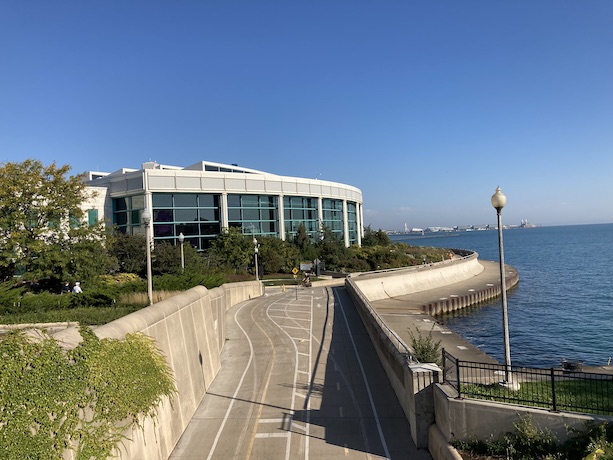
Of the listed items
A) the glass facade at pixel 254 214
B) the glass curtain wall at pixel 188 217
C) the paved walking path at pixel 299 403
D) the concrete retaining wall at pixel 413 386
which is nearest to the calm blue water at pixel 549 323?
the paved walking path at pixel 299 403

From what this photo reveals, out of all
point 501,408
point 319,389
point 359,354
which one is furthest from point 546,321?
point 501,408

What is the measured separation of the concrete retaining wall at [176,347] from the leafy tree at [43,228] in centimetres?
1094

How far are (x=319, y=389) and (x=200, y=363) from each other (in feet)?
14.2

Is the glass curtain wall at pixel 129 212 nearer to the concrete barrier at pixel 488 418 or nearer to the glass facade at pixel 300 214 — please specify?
the glass facade at pixel 300 214

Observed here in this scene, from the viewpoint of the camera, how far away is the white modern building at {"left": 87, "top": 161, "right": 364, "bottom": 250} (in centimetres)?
5288

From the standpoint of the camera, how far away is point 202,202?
5588 centimetres

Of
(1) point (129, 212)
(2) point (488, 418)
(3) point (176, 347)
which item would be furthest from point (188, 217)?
(2) point (488, 418)

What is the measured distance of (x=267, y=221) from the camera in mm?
62344

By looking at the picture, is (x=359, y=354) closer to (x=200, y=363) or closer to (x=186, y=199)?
(x=200, y=363)

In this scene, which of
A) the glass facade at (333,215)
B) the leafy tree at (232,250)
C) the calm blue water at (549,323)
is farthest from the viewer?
the glass facade at (333,215)

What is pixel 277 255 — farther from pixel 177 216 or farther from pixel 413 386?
pixel 413 386

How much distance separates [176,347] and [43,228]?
60.9ft

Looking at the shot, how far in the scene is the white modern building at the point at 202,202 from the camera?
5288 cm

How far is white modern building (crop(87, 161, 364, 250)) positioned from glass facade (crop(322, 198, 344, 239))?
15.1ft
